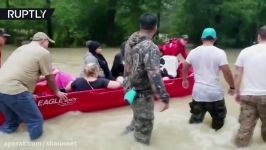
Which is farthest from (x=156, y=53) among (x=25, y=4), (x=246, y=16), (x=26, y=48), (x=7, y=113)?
(x=25, y=4)

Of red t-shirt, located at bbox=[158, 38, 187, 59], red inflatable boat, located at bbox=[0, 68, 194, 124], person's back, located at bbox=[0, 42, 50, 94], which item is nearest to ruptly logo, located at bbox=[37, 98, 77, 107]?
red inflatable boat, located at bbox=[0, 68, 194, 124]

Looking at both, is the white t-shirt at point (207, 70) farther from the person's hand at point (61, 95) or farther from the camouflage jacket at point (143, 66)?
the person's hand at point (61, 95)

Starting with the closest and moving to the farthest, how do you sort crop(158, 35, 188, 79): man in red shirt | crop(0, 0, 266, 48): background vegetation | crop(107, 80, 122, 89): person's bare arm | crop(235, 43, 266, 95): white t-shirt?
crop(235, 43, 266, 95): white t-shirt, crop(107, 80, 122, 89): person's bare arm, crop(158, 35, 188, 79): man in red shirt, crop(0, 0, 266, 48): background vegetation

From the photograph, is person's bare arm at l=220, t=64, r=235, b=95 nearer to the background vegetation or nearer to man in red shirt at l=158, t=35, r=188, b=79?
man in red shirt at l=158, t=35, r=188, b=79

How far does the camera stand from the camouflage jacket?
4785mm

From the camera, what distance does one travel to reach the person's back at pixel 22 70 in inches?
211

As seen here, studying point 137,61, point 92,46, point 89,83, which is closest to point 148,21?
point 137,61

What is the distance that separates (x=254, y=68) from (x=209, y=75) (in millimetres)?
723

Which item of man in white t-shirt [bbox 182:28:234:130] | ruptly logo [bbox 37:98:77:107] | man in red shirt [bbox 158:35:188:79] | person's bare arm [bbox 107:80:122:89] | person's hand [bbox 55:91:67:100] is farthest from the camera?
man in red shirt [bbox 158:35:188:79]

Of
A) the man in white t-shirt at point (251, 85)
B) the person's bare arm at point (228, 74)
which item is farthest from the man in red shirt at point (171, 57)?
the man in white t-shirt at point (251, 85)

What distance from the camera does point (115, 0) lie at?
2558 cm

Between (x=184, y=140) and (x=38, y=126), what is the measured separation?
6.35 feet

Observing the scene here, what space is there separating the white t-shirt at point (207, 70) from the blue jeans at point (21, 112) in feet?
7.03

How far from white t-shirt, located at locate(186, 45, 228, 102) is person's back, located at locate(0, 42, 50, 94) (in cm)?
198
